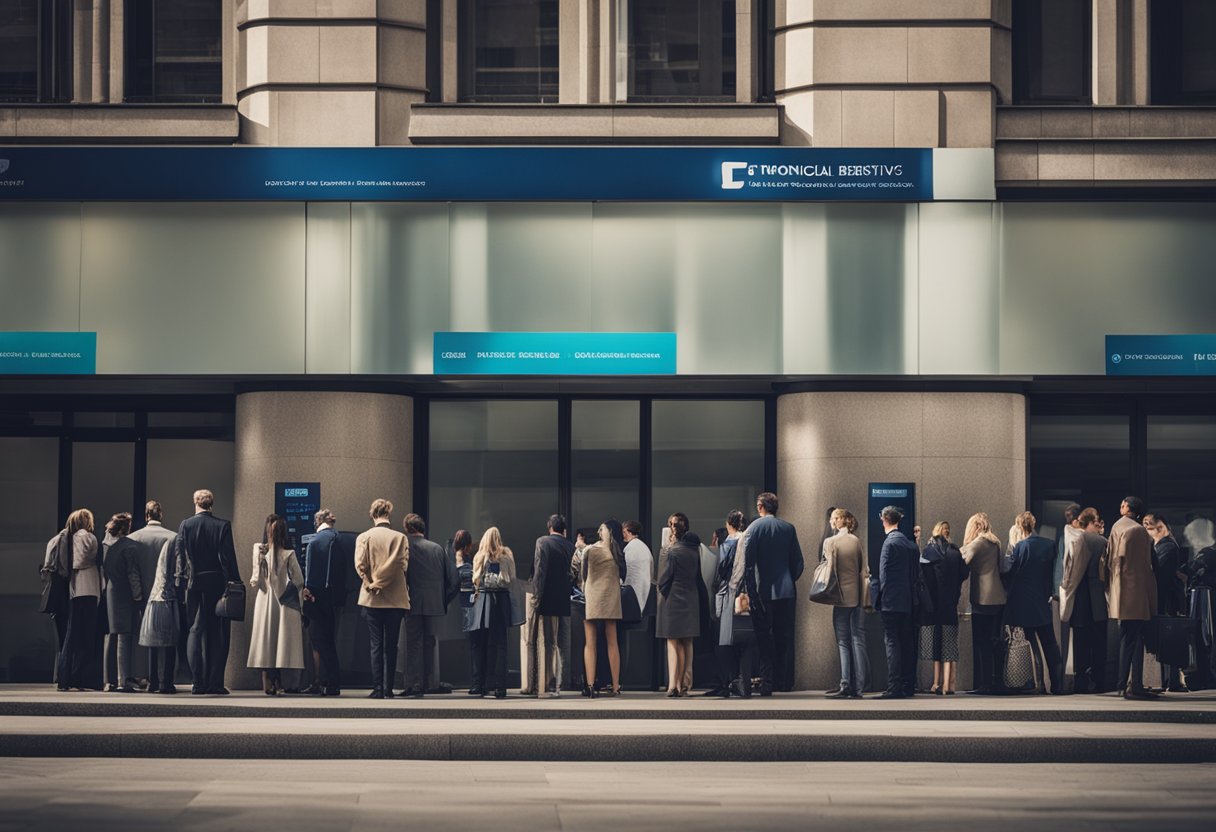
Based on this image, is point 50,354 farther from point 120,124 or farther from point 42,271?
point 120,124

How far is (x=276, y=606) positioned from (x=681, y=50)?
710 cm

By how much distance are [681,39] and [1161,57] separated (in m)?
5.03

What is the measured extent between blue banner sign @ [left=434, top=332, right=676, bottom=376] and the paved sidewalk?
576 centimetres

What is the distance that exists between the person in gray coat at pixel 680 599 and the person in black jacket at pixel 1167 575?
4220mm

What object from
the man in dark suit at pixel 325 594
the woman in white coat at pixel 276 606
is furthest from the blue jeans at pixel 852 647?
the woman in white coat at pixel 276 606

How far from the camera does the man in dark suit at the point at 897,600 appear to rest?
17.3 metres

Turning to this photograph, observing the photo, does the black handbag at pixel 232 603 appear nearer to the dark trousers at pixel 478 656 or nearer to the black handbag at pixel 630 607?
the dark trousers at pixel 478 656

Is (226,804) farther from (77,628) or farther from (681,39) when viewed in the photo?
(681,39)

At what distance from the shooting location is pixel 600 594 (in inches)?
695

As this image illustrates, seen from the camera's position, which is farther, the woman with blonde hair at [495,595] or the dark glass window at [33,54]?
the dark glass window at [33,54]

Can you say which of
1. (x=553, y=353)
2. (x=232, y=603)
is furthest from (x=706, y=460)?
(x=232, y=603)

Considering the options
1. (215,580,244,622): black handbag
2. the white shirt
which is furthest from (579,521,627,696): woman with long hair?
(215,580,244,622): black handbag

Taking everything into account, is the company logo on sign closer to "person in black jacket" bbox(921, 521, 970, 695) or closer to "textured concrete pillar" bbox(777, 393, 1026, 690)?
"textured concrete pillar" bbox(777, 393, 1026, 690)

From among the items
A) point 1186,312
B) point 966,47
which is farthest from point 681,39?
point 1186,312
